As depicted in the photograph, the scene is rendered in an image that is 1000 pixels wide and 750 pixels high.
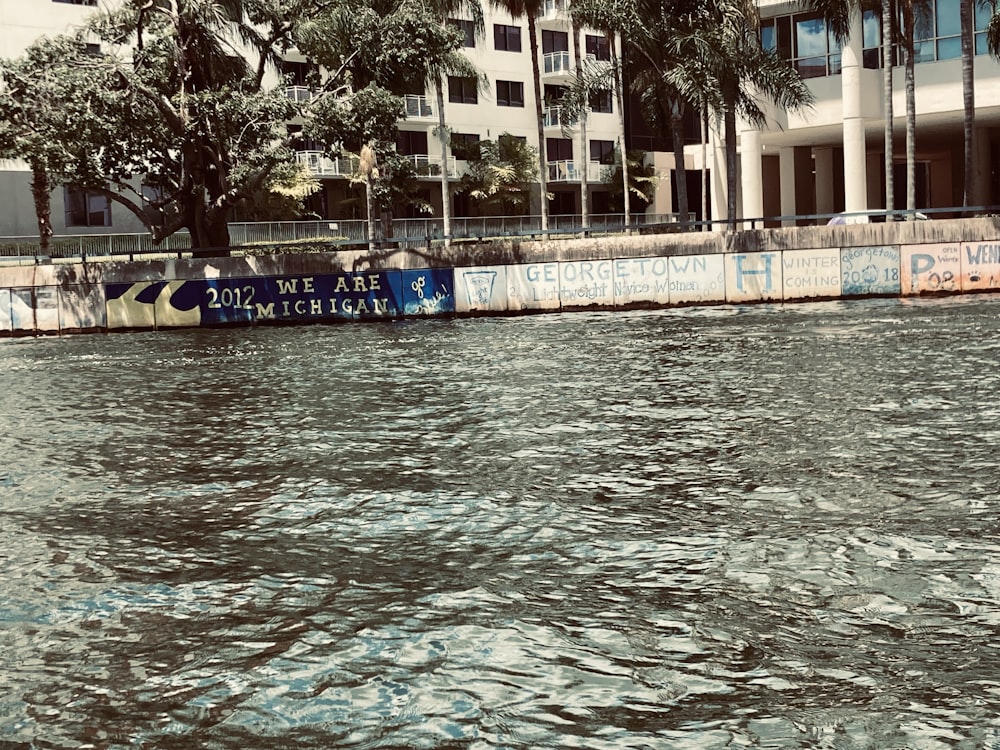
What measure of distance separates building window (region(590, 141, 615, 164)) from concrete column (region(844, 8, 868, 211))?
26655 mm

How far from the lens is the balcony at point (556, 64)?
242ft

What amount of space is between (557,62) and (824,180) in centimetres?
1970

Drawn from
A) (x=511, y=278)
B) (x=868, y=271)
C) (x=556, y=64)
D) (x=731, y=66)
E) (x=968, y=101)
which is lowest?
(x=868, y=271)

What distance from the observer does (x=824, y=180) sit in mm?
60562

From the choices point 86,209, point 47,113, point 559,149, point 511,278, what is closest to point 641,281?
point 511,278

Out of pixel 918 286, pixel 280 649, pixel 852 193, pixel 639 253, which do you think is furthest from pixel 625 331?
pixel 852 193

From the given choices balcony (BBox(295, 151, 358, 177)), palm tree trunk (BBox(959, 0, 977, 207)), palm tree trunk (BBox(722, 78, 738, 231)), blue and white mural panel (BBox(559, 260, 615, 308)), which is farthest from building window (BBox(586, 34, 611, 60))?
blue and white mural panel (BBox(559, 260, 615, 308))

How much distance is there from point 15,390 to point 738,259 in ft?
62.6

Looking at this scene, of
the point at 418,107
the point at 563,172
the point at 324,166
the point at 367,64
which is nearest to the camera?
the point at 367,64

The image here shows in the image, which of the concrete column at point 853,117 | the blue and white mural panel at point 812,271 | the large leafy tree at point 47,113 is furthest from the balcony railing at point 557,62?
the blue and white mural panel at point 812,271

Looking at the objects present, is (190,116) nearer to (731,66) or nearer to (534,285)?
(534,285)

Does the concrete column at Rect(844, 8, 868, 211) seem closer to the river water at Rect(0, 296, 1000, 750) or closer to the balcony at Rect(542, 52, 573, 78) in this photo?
the balcony at Rect(542, 52, 573, 78)

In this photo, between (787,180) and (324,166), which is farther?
(324,166)

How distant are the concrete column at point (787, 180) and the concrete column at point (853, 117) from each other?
7.65 metres
